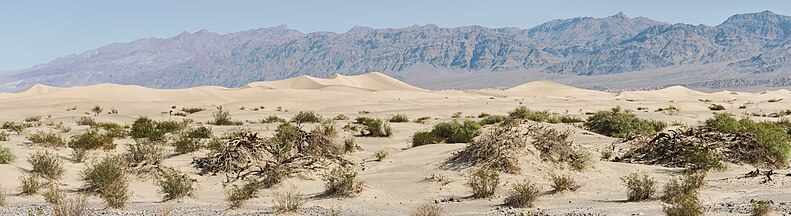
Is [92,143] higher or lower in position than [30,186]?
higher

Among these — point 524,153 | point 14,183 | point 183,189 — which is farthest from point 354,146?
point 14,183

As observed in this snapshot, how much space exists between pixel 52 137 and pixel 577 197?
13936 millimetres

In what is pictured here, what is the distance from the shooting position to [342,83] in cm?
9881

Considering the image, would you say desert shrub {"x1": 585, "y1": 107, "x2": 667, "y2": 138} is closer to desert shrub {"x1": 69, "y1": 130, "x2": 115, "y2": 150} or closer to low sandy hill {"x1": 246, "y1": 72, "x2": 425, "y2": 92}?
desert shrub {"x1": 69, "y1": 130, "x2": 115, "y2": 150}

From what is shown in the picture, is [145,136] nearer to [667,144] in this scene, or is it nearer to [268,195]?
[268,195]

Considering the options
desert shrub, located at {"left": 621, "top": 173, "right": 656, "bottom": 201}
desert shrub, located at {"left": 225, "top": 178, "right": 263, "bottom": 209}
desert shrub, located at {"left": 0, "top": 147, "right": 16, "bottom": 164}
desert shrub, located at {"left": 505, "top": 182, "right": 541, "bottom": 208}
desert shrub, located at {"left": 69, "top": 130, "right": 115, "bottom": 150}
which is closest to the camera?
desert shrub, located at {"left": 505, "top": 182, "right": 541, "bottom": 208}

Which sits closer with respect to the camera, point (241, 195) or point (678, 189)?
point (678, 189)

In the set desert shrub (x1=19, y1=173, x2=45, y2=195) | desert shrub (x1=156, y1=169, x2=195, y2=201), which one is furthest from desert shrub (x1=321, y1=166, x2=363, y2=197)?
desert shrub (x1=19, y1=173, x2=45, y2=195)

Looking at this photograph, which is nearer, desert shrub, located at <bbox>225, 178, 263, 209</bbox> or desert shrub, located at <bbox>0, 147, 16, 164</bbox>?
desert shrub, located at <bbox>225, 178, 263, 209</bbox>

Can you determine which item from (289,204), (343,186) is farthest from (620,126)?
(289,204)

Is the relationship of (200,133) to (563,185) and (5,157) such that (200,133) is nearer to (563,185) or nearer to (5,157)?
(5,157)

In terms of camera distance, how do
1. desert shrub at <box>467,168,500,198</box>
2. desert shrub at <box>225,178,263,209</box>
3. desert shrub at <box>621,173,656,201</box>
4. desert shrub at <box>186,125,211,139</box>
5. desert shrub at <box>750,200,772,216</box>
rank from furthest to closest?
1. desert shrub at <box>186,125,211,139</box>
2. desert shrub at <box>467,168,500,198</box>
3. desert shrub at <box>621,173,656,201</box>
4. desert shrub at <box>225,178,263,209</box>
5. desert shrub at <box>750,200,772,216</box>

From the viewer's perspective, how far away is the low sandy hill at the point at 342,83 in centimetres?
9325

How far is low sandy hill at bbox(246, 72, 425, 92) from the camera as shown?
93.2m
